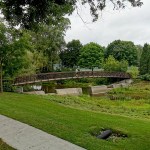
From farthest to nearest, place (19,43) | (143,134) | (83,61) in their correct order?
1. (83,61)
2. (19,43)
3. (143,134)

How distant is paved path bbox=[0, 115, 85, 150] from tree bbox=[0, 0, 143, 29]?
3.64 metres

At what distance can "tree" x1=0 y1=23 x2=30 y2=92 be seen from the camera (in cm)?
2880

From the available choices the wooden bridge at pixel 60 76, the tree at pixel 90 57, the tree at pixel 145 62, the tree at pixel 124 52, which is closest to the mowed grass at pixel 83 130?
the wooden bridge at pixel 60 76

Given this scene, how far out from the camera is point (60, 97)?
33438 mm

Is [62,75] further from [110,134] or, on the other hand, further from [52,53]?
[110,134]

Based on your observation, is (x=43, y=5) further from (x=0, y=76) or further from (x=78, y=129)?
(x=0, y=76)

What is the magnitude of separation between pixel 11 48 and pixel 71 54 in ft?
190

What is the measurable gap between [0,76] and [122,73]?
112 feet

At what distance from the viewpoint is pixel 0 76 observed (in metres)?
30.2

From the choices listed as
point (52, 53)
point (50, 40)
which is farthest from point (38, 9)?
point (52, 53)

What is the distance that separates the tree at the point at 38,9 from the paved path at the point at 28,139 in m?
3.64

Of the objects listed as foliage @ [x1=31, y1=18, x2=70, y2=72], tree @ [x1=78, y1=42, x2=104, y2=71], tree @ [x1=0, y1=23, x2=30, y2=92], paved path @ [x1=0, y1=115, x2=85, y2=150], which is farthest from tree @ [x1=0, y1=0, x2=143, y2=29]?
tree @ [x1=78, y1=42, x2=104, y2=71]

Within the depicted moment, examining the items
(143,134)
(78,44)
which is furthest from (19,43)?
(78,44)

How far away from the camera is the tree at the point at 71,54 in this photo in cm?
8544
